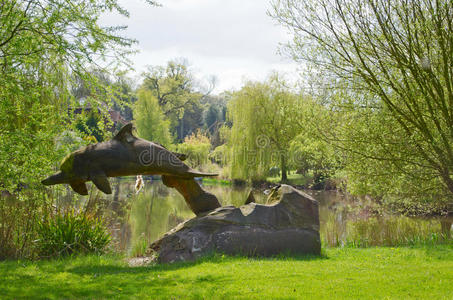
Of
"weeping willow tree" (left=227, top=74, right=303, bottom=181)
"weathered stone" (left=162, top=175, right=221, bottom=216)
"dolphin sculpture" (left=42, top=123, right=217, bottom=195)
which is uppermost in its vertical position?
"weeping willow tree" (left=227, top=74, right=303, bottom=181)

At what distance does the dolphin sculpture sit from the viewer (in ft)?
19.5

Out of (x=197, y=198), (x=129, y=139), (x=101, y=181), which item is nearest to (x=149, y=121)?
(x=197, y=198)

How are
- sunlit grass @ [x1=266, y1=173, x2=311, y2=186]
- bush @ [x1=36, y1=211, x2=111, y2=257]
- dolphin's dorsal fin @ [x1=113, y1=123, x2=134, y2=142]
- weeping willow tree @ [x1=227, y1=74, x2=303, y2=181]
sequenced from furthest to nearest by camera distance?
sunlit grass @ [x1=266, y1=173, x2=311, y2=186]
weeping willow tree @ [x1=227, y1=74, x2=303, y2=181]
bush @ [x1=36, y1=211, x2=111, y2=257]
dolphin's dorsal fin @ [x1=113, y1=123, x2=134, y2=142]

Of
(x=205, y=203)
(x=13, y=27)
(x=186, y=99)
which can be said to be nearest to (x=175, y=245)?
(x=205, y=203)

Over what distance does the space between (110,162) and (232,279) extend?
2.68m

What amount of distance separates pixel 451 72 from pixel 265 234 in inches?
204

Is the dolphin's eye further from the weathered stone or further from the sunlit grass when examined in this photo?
the sunlit grass

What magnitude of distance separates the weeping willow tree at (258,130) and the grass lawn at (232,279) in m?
17.6

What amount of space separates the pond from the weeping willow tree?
4455 millimetres

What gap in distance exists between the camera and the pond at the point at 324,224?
9852 millimetres

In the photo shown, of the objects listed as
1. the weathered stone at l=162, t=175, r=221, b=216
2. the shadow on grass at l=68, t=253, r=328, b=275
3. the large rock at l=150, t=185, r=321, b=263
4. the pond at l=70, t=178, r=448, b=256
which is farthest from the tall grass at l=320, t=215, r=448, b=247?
the weathered stone at l=162, t=175, r=221, b=216

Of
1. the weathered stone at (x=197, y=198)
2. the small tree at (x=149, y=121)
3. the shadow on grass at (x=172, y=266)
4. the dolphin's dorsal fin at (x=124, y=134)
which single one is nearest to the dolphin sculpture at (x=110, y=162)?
the dolphin's dorsal fin at (x=124, y=134)

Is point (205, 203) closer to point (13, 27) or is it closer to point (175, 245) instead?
point (175, 245)

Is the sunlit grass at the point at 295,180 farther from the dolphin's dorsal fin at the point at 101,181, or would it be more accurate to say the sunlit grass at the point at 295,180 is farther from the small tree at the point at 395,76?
the dolphin's dorsal fin at the point at 101,181
